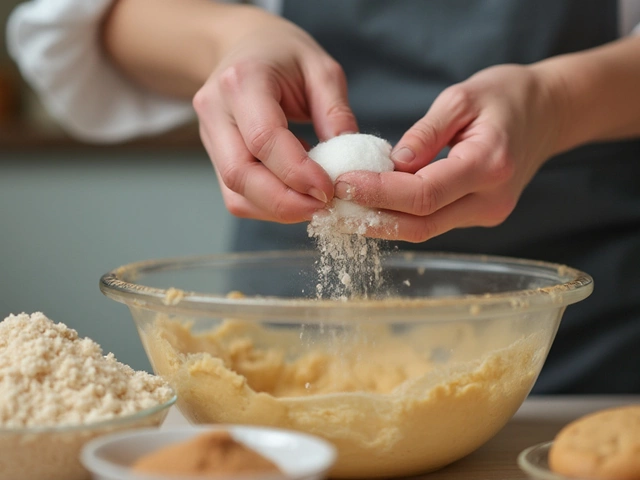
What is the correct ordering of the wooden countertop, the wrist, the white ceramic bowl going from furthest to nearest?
the wrist, the wooden countertop, the white ceramic bowl

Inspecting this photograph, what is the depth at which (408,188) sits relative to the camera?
683 mm

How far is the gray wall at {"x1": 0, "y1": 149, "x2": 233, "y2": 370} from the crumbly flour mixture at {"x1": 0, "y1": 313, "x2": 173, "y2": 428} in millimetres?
1672

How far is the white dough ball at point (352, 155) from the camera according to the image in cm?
71

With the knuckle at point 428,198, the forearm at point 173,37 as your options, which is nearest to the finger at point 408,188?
the knuckle at point 428,198

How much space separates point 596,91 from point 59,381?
736 mm

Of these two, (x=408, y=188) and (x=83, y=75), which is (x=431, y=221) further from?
(x=83, y=75)

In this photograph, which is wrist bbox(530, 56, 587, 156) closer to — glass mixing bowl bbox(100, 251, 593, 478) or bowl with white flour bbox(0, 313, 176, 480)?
glass mixing bowl bbox(100, 251, 593, 478)

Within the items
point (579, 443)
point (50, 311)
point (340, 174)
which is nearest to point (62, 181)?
point (50, 311)

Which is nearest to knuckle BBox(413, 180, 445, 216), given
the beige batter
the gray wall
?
the beige batter

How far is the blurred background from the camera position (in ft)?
7.55

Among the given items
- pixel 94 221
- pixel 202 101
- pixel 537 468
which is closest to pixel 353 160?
pixel 202 101

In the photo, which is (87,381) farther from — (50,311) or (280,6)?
(50,311)

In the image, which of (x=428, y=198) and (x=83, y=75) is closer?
(x=428, y=198)

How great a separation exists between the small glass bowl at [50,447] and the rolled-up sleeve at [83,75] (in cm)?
82
